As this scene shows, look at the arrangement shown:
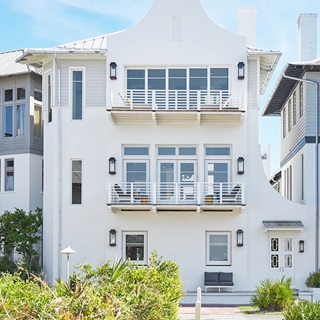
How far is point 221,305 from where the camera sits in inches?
988

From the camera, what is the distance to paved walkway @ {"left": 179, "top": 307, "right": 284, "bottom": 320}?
65.2 feet

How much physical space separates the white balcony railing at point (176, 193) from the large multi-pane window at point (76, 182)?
1642 mm

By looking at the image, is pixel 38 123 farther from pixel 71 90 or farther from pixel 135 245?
pixel 135 245

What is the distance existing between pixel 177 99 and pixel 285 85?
7146 millimetres

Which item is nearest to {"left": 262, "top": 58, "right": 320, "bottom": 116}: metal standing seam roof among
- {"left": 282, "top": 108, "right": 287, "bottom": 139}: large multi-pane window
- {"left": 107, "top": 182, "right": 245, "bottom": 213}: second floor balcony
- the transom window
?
{"left": 282, "top": 108, "right": 287, "bottom": 139}: large multi-pane window

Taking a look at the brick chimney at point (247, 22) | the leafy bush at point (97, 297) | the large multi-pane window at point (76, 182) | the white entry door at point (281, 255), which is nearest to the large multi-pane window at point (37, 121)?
the large multi-pane window at point (76, 182)

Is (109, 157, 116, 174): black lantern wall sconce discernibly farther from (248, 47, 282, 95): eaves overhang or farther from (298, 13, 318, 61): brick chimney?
(298, 13, 318, 61): brick chimney

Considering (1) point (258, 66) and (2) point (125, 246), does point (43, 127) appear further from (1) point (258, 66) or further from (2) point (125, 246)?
(1) point (258, 66)

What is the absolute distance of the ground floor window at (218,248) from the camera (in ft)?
93.0

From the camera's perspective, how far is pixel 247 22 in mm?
33469

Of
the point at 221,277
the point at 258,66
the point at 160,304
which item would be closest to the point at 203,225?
the point at 221,277

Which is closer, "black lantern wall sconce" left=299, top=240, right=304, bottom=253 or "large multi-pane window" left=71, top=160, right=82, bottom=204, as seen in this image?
"black lantern wall sconce" left=299, top=240, right=304, bottom=253

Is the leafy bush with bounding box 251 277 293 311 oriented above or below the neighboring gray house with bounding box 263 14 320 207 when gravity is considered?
below

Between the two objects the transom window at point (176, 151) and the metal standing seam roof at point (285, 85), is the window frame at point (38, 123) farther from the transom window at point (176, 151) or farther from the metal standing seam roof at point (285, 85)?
the metal standing seam roof at point (285, 85)
